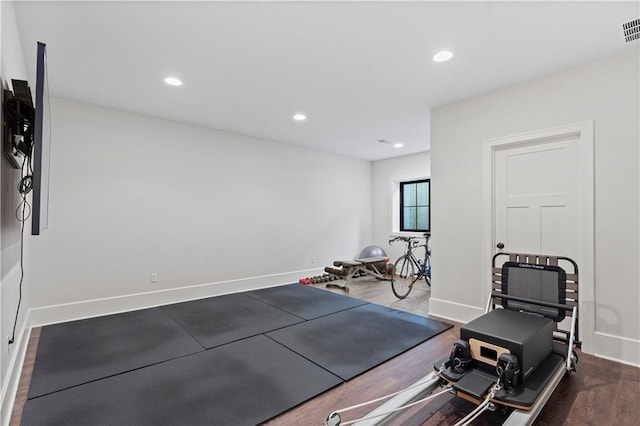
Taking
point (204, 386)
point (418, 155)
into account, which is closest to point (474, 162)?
point (418, 155)

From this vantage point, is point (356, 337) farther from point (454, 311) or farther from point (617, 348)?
point (617, 348)

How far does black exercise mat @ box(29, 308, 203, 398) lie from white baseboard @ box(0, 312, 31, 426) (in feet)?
0.35

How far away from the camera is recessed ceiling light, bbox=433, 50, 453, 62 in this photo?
258 centimetres

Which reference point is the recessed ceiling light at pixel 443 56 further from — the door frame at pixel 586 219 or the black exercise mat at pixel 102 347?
the black exercise mat at pixel 102 347

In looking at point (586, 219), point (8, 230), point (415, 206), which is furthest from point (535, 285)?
point (415, 206)

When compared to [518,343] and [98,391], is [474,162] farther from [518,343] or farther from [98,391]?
[98,391]

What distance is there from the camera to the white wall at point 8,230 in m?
1.73

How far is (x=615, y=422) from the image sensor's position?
6.09 ft

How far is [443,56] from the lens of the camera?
2.63 meters

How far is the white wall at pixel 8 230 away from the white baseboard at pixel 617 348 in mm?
4334

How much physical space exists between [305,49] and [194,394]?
2.76 meters

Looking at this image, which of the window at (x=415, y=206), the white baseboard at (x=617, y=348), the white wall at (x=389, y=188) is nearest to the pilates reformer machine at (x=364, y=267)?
the white wall at (x=389, y=188)

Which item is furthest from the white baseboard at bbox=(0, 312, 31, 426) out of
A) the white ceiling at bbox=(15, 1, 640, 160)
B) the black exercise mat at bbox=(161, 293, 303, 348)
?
the white ceiling at bbox=(15, 1, 640, 160)

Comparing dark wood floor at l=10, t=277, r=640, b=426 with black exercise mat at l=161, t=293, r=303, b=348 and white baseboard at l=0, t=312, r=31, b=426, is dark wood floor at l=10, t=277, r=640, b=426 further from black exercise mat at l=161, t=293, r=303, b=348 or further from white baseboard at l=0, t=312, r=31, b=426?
black exercise mat at l=161, t=293, r=303, b=348
